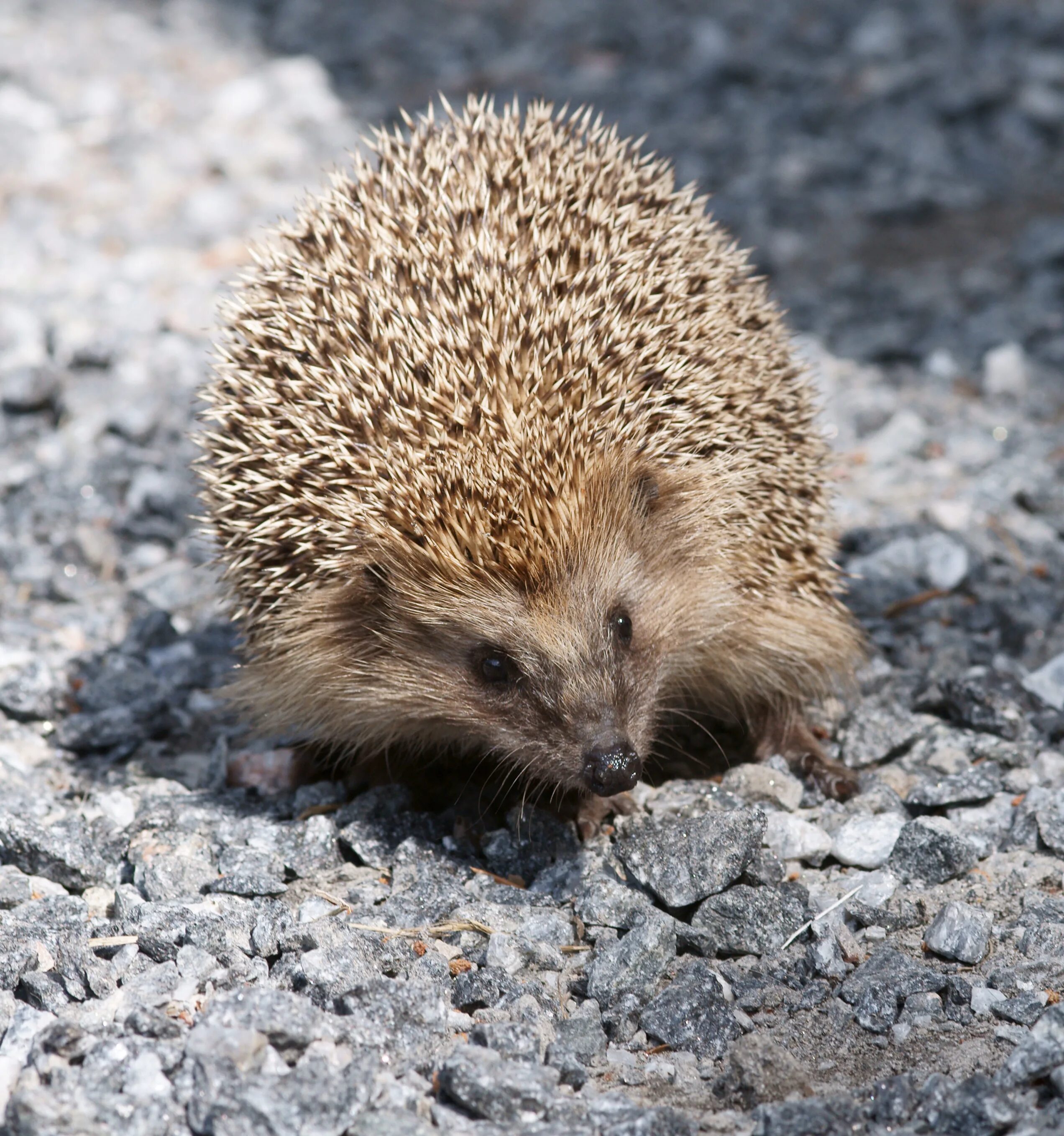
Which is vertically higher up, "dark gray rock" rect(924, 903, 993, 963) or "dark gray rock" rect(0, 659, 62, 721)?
"dark gray rock" rect(924, 903, 993, 963)

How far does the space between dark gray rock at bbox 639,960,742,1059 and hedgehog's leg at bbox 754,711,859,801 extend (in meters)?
0.64

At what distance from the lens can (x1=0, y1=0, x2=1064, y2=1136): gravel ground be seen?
1.88 metres

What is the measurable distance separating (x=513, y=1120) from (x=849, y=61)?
5462 millimetres

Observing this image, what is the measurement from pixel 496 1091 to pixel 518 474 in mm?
985

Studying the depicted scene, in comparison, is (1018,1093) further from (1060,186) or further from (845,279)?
(1060,186)

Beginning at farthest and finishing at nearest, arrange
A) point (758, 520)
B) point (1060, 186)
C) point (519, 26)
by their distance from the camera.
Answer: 1. point (519, 26)
2. point (1060, 186)
3. point (758, 520)

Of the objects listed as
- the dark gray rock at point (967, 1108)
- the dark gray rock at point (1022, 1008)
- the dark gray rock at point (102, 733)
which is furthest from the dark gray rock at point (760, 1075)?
the dark gray rock at point (102, 733)

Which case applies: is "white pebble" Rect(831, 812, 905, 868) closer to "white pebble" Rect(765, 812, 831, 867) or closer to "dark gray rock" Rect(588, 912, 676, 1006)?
"white pebble" Rect(765, 812, 831, 867)

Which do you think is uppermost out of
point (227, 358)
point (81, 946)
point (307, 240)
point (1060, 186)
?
point (1060, 186)

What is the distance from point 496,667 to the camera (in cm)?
247

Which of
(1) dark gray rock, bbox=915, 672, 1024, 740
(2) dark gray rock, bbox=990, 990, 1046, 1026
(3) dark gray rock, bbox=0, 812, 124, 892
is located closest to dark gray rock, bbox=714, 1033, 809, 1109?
(2) dark gray rock, bbox=990, 990, 1046, 1026

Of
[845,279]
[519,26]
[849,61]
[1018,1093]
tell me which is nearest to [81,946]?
[1018,1093]

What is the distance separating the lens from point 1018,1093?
1801 mm

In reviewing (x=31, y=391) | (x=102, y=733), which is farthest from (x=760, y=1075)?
(x=31, y=391)
